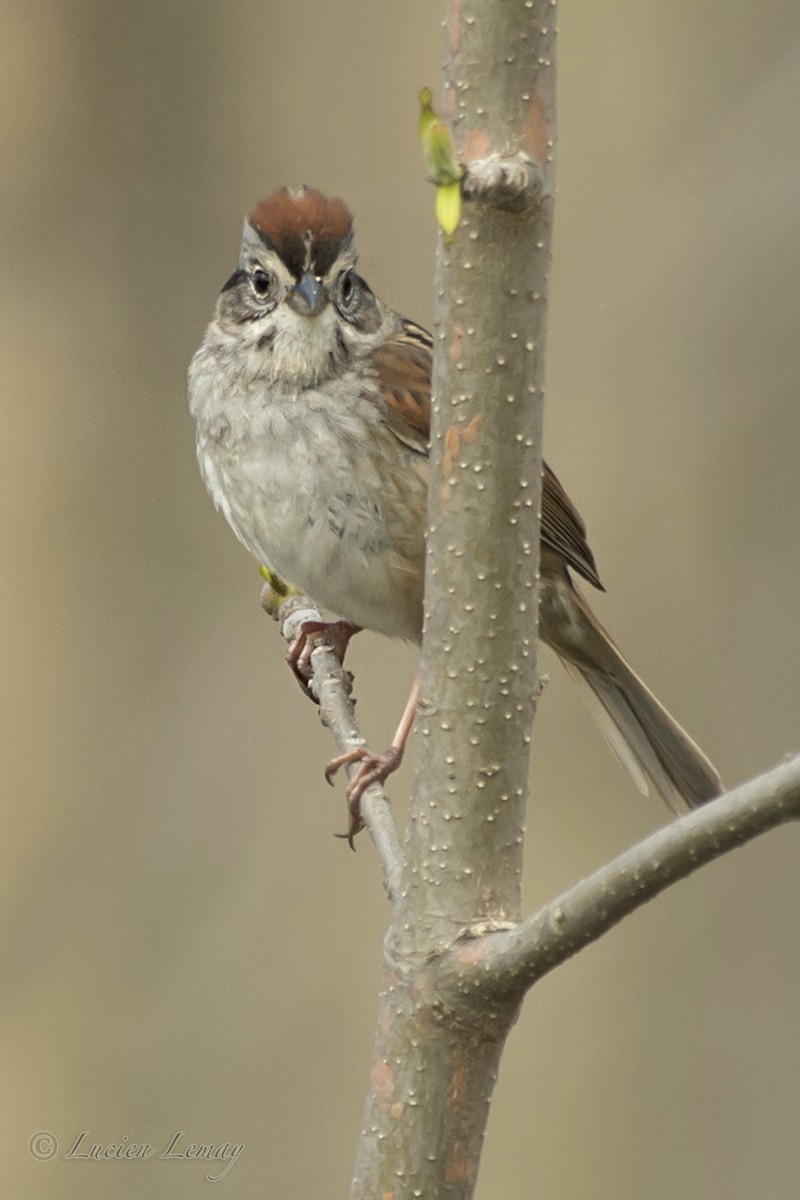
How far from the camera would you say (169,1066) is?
550 cm

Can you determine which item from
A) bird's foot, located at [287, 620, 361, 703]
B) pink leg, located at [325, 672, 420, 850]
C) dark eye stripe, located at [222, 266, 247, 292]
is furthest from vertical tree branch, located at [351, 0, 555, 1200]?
dark eye stripe, located at [222, 266, 247, 292]

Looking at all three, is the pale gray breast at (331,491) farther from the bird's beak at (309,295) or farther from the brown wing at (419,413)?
the bird's beak at (309,295)

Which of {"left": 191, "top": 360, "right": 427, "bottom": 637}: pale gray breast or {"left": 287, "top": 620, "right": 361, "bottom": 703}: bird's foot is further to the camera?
{"left": 287, "top": 620, "right": 361, "bottom": 703}: bird's foot

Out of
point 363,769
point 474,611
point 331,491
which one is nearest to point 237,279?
point 331,491

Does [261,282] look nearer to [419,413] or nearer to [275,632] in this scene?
[419,413]

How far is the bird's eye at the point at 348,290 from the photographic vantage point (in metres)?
3.39

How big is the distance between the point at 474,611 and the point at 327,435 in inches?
63.6

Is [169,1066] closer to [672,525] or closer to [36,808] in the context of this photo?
[36,808]

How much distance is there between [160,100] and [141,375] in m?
0.89

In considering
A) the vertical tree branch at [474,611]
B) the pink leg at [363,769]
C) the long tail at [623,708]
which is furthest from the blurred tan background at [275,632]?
the vertical tree branch at [474,611]

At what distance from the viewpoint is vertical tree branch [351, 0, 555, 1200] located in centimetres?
158

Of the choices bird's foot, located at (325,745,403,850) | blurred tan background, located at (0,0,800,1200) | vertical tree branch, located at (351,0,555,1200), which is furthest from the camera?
blurred tan background, located at (0,0,800,1200)

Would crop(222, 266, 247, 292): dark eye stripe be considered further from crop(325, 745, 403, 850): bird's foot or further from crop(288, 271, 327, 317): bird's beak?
crop(325, 745, 403, 850): bird's foot

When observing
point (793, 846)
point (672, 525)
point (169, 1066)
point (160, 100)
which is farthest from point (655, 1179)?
point (160, 100)
